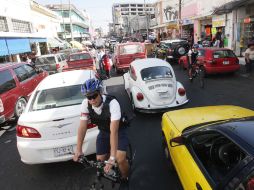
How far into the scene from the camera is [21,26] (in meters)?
25.4

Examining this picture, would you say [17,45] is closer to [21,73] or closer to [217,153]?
[21,73]

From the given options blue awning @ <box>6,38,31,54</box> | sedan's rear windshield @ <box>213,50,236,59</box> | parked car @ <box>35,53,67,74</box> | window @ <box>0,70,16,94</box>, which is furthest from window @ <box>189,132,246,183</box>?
blue awning @ <box>6,38,31,54</box>

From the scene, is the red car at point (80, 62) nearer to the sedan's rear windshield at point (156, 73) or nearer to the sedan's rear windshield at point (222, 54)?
the sedan's rear windshield at point (222, 54)

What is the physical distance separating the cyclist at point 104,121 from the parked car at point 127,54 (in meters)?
12.0

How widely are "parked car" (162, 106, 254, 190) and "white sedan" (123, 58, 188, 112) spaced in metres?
3.18

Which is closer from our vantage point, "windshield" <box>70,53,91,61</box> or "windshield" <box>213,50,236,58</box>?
"windshield" <box>213,50,236,58</box>

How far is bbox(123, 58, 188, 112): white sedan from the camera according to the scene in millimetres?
7184

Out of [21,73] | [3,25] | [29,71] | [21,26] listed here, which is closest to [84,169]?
[21,73]

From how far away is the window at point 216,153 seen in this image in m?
2.66

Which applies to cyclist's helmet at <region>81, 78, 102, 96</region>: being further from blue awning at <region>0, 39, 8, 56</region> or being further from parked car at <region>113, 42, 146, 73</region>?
blue awning at <region>0, 39, 8, 56</region>

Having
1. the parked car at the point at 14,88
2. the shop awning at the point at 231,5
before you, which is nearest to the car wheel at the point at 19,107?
the parked car at the point at 14,88

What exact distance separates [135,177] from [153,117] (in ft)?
10.3

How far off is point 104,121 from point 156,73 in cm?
487

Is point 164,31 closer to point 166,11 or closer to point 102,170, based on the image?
point 166,11
